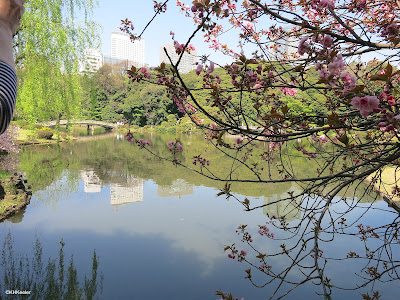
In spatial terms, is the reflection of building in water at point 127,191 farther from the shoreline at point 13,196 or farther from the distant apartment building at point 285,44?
the distant apartment building at point 285,44

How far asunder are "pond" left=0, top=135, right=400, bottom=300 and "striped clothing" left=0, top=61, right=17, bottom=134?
92.3 inches

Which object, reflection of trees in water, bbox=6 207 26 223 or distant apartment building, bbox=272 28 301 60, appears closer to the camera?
distant apartment building, bbox=272 28 301 60

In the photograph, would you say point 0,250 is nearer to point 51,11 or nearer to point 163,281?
point 163,281

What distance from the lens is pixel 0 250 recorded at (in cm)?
534

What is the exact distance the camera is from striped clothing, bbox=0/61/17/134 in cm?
40

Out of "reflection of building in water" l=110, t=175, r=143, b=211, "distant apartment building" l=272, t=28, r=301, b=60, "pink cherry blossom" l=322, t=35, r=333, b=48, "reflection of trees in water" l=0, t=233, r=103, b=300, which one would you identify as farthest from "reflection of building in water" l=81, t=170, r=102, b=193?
"pink cherry blossom" l=322, t=35, r=333, b=48

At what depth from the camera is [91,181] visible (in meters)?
11.1

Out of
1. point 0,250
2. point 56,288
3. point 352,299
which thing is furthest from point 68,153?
point 352,299

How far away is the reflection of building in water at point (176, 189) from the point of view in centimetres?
962

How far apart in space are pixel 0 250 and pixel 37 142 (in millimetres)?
17499

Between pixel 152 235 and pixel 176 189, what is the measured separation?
12.5 feet

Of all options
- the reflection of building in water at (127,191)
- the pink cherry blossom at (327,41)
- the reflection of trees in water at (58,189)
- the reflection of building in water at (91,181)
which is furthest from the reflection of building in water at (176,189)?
the pink cherry blossom at (327,41)

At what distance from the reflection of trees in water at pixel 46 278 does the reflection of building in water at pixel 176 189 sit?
4430 millimetres

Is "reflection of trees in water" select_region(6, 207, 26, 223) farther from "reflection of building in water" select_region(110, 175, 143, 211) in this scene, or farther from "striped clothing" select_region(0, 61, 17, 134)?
"striped clothing" select_region(0, 61, 17, 134)
